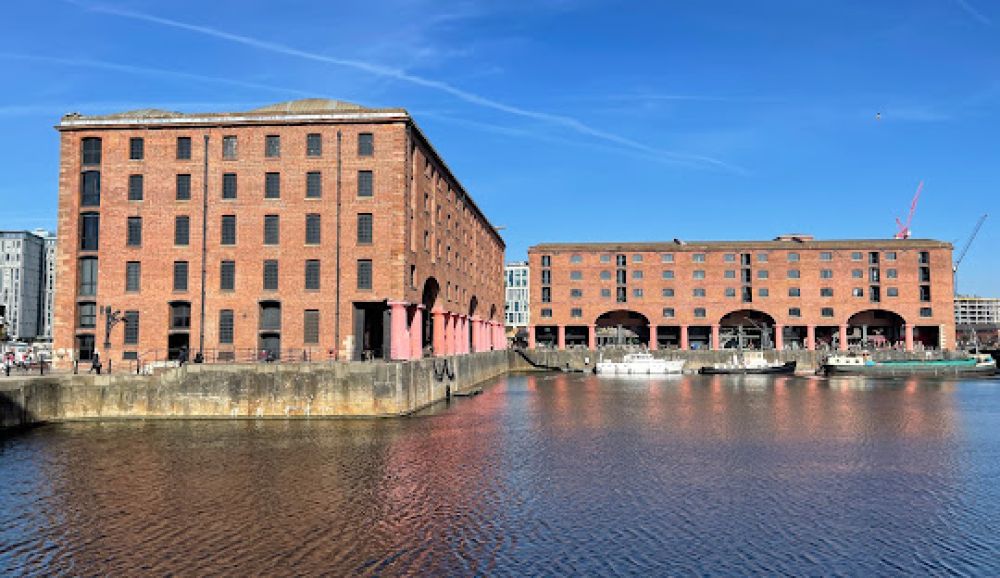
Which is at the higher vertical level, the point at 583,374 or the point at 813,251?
the point at 813,251

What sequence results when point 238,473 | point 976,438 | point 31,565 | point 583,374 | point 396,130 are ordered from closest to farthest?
point 31,565
point 238,473
point 976,438
point 396,130
point 583,374

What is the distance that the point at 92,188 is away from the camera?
49438 mm

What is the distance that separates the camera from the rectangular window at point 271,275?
48.1 metres

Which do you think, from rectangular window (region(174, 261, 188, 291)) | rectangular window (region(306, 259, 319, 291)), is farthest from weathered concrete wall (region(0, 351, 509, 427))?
rectangular window (region(174, 261, 188, 291))

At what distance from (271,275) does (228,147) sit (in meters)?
9.14

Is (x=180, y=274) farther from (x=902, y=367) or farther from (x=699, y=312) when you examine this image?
(x=902, y=367)

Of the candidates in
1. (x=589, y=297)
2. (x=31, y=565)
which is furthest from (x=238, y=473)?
(x=589, y=297)

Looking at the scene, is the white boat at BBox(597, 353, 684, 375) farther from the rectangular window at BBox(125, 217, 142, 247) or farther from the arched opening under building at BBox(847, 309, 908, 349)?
the rectangular window at BBox(125, 217, 142, 247)

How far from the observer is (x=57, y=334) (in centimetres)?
4828

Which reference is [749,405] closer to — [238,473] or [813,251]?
[238,473]

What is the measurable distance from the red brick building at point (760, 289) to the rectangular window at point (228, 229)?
6825 centimetres

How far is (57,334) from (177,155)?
1420 centimetres

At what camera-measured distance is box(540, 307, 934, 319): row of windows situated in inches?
4117

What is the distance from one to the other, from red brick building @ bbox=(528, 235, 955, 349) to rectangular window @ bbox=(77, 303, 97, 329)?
71.6m
